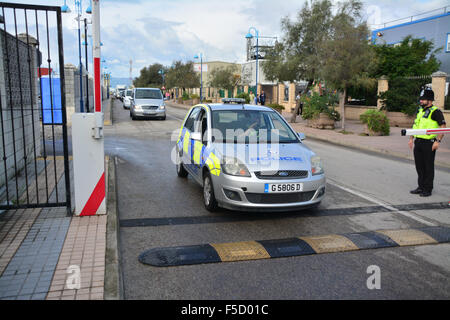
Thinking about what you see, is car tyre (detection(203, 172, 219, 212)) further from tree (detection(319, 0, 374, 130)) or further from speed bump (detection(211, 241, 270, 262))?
tree (detection(319, 0, 374, 130))

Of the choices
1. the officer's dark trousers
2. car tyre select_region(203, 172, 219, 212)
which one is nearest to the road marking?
the officer's dark trousers

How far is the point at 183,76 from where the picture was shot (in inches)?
2414

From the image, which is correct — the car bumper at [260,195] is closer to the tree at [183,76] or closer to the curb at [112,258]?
the curb at [112,258]

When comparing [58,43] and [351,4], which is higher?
[351,4]

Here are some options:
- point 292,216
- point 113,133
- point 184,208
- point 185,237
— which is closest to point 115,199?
point 184,208

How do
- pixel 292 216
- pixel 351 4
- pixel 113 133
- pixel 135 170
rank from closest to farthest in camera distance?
pixel 292 216, pixel 135 170, pixel 113 133, pixel 351 4

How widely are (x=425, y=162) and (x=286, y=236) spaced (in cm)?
370

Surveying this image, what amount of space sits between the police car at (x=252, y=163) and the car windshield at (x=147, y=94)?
19.4m

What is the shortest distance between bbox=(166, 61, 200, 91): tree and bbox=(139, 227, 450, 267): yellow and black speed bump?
55088mm

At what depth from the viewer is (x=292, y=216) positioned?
618cm

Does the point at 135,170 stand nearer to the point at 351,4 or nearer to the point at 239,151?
the point at 239,151

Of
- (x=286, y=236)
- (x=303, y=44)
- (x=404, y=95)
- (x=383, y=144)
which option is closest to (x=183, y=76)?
(x=303, y=44)
